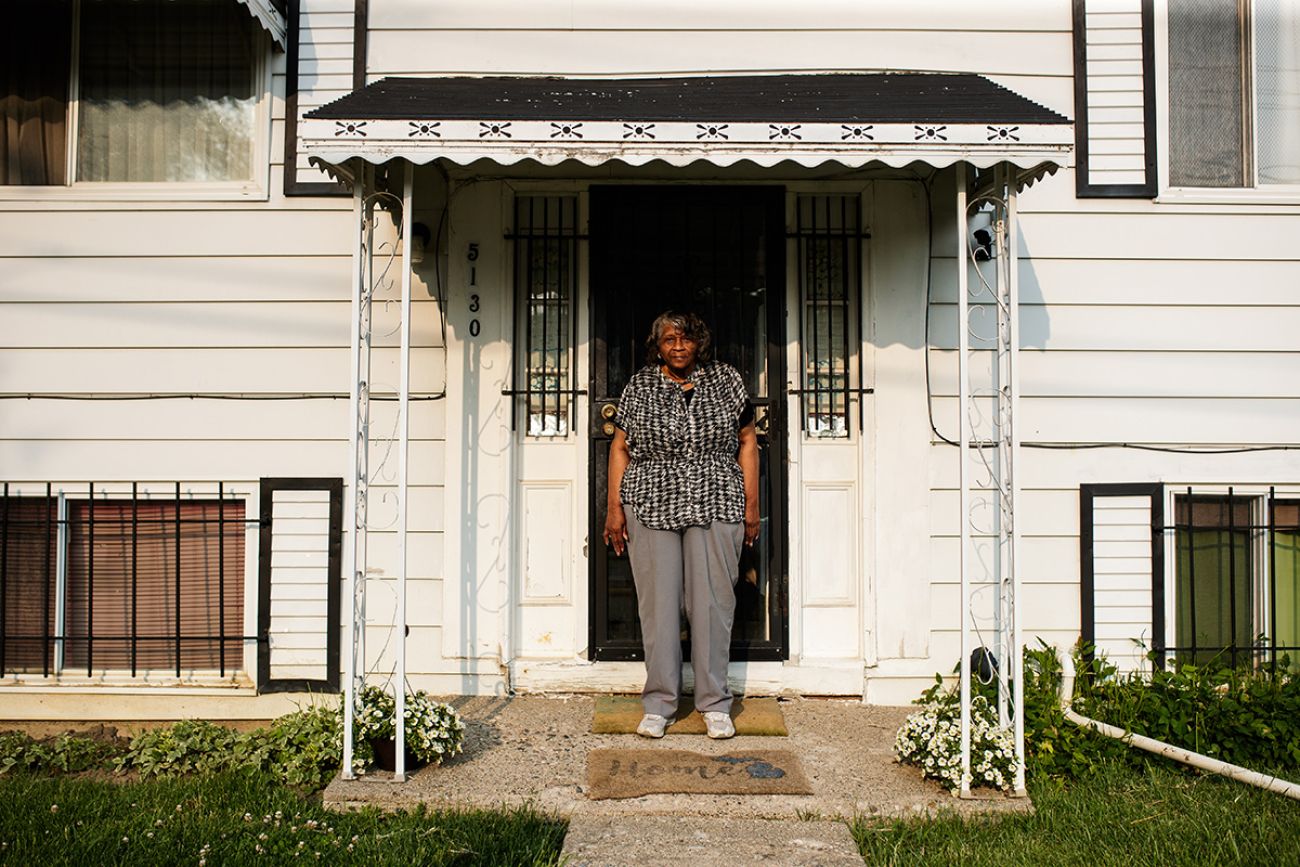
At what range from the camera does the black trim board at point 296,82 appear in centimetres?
514

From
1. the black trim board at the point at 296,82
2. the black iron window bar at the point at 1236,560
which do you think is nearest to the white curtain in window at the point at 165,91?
the black trim board at the point at 296,82

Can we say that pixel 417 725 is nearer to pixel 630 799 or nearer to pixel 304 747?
pixel 304 747

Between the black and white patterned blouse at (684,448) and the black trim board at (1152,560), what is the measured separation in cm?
178

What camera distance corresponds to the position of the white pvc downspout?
4.09 m

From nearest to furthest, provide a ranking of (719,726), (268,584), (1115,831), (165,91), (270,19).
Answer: (1115,831) → (719,726) → (270,19) → (268,584) → (165,91)

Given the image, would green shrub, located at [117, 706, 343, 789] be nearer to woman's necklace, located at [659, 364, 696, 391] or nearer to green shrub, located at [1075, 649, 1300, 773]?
woman's necklace, located at [659, 364, 696, 391]

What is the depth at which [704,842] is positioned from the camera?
3.60m

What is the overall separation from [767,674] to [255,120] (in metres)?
3.63

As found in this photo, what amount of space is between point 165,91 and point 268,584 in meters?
2.48

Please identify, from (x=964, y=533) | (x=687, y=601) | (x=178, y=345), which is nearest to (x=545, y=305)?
(x=687, y=601)

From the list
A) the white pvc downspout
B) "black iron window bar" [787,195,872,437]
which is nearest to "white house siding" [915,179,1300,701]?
"black iron window bar" [787,195,872,437]

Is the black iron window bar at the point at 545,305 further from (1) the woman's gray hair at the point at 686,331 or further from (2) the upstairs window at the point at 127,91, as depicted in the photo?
(2) the upstairs window at the point at 127,91

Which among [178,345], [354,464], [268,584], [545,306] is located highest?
[545,306]

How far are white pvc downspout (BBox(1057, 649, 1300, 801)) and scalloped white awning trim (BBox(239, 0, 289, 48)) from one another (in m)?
4.70
